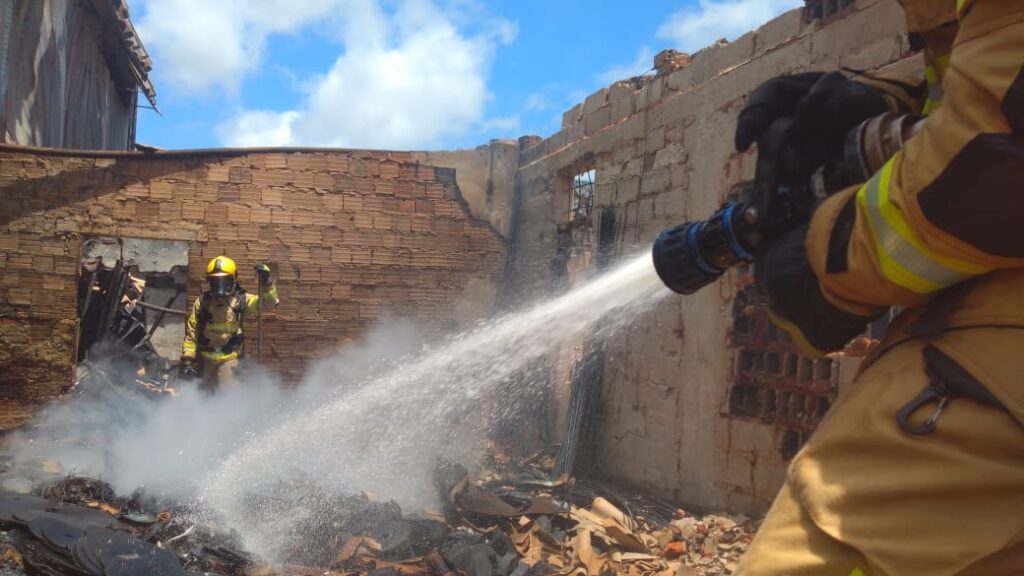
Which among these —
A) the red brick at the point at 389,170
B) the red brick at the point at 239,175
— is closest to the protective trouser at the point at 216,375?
the red brick at the point at 239,175

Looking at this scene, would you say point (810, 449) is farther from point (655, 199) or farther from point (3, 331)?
point (3, 331)

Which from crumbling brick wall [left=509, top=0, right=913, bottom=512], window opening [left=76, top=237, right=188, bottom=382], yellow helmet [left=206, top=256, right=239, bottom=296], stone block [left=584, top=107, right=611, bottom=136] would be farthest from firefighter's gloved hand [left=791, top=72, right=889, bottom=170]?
window opening [left=76, top=237, right=188, bottom=382]

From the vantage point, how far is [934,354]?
117cm

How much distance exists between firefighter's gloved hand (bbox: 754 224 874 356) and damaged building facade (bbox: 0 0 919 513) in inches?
128

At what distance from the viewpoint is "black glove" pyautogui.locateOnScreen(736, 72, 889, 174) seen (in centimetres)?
140

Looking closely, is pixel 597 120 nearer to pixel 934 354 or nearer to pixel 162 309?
pixel 162 309

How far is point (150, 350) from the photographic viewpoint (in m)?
10.2

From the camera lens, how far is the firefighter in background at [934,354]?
1.06m

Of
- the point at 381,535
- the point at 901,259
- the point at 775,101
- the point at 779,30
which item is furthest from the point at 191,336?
the point at 901,259

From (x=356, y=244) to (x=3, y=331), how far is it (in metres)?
4.30

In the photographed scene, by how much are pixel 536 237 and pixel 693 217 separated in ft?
13.4

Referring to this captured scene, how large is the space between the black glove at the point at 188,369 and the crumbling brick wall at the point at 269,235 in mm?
1542

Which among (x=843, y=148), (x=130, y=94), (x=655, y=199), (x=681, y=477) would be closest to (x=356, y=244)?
(x=655, y=199)

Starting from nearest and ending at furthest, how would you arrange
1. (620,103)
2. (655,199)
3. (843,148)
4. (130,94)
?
(843,148)
(655,199)
(620,103)
(130,94)
